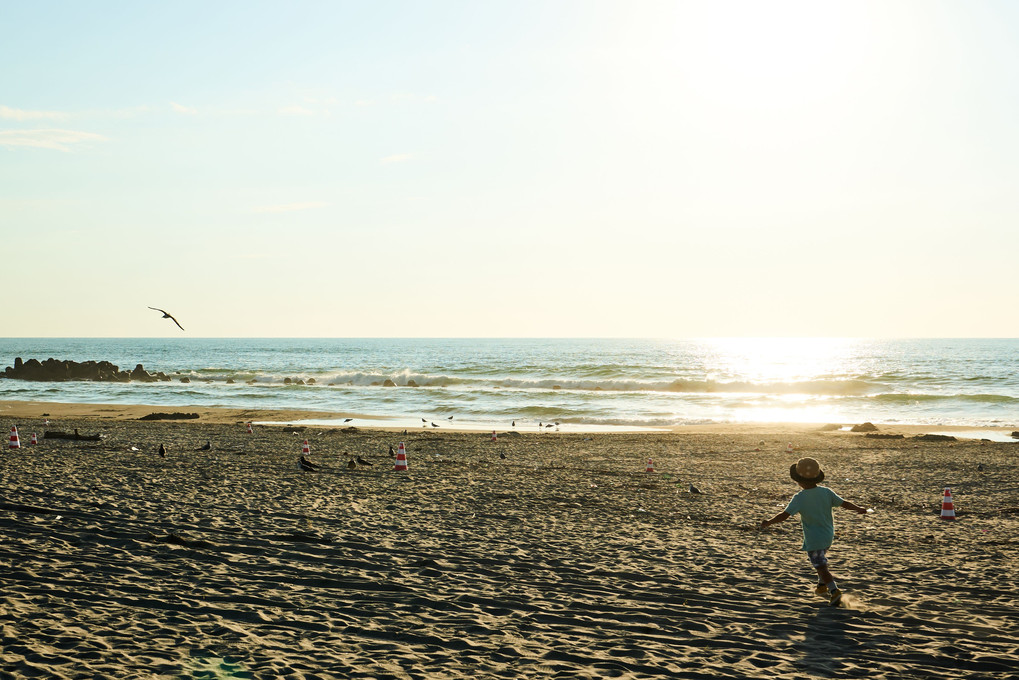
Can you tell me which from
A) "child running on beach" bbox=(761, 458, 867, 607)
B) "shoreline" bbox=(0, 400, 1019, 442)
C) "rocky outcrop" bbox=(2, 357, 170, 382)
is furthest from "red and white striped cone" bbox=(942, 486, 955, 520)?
"rocky outcrop" bbox=(2, 357, 170, 382)

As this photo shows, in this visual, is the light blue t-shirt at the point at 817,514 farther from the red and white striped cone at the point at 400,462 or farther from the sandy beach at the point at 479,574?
the red and white striped cone at the point at 400,462

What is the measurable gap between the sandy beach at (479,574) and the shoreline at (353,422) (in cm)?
1320

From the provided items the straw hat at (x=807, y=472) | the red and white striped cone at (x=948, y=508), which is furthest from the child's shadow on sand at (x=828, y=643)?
the red and white striped cone at (x=948, y=508)

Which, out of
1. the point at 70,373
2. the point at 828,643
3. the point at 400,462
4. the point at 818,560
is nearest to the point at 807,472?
the point at 818,560

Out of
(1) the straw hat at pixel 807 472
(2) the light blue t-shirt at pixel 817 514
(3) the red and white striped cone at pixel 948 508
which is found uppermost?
(1) the straw hat at pixel 807 472

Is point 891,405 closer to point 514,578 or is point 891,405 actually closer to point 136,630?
point 514,578

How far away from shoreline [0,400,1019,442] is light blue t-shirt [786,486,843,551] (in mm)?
21438

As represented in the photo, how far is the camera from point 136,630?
20.9ft

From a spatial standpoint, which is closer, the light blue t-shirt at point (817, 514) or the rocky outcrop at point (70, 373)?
the light blue t-shirt at point (817, 514)

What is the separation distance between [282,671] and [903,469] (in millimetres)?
16932

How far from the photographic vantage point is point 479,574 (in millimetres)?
8523

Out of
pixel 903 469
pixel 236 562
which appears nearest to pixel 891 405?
pixel 903 469

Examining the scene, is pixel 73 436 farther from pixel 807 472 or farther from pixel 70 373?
pixel 70 373

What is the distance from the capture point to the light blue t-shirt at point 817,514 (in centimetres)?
778
